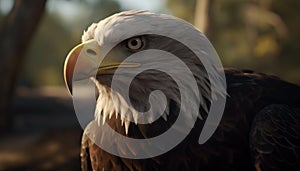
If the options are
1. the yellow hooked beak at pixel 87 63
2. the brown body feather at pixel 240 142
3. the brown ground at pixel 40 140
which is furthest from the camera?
the brown ground at pixel 40 140

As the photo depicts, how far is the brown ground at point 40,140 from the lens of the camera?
337 inches

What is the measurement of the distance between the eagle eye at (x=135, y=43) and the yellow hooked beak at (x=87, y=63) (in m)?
0.11

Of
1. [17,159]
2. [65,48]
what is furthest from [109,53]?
[65,48]

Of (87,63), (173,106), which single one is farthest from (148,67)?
(87,63)

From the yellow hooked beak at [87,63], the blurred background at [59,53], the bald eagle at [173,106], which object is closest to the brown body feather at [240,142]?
the bald eagle at [173,106]

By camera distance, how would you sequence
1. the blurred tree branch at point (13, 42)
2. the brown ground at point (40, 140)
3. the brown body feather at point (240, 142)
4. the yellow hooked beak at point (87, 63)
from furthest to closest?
the blurred tree branch at point (13, 42)
the brown ground at point (40, 140)
the brown body feather at point (240, 142)
the yellow hooked beak at point (87, 63)

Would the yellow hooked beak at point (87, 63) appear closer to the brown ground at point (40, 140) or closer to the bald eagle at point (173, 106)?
the bald eagle at point (173, 106)

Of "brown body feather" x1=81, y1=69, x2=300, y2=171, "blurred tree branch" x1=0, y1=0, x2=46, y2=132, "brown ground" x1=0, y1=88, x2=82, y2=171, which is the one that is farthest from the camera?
"blurred tree branch" x1=0, y1=0, x2=46, y2=132

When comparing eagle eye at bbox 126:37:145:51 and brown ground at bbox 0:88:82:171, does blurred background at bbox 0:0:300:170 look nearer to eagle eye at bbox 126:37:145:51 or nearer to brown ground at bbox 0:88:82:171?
brown ground at bbox 0:88:82:171

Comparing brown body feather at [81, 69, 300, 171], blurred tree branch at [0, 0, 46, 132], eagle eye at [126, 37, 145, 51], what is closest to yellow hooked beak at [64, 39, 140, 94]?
eagle eye at [126, 37, 145, 51]

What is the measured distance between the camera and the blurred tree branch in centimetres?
1047

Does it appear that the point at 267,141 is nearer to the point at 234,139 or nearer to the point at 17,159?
the point at 234,139

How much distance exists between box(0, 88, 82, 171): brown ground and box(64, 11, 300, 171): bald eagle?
4670mm

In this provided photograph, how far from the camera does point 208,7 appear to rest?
7.23m
